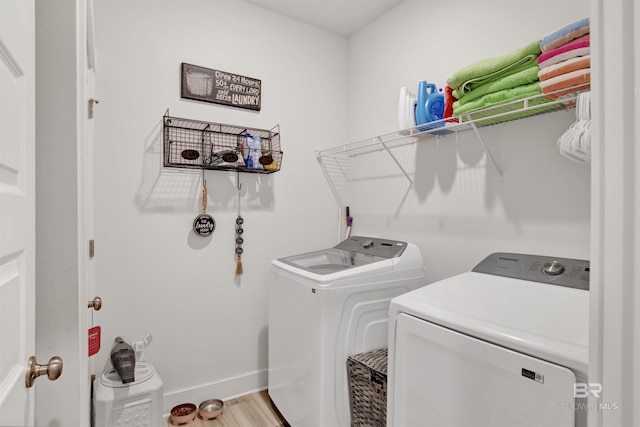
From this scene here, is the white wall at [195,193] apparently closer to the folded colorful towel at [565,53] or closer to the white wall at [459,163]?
the white wall at [459,163]

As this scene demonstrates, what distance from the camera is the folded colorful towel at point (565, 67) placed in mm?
1160

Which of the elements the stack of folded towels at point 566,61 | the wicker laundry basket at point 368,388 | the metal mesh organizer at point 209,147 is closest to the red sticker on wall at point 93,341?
the metal mesh organizer at point 209,147

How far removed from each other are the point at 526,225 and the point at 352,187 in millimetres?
1324

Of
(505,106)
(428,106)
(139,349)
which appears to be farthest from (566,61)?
(139,349)

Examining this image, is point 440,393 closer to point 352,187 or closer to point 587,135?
point 587,135

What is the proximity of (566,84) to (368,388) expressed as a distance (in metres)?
1.45

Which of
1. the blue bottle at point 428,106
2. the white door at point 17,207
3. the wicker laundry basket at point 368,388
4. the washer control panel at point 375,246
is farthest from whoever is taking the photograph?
the washer control panel at point 375,246

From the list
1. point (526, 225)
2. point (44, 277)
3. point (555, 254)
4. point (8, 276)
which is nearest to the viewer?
point (8, 276)

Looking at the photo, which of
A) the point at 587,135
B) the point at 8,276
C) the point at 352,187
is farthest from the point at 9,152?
the point at 352,187

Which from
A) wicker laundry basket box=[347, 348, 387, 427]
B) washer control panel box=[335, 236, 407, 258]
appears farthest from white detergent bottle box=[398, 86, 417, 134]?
wicker laundry basket box=[347, 348, 387, 427]

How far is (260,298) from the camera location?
2.36m

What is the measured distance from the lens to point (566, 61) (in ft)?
3.97

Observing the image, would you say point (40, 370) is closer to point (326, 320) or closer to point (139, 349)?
point (326, 320)

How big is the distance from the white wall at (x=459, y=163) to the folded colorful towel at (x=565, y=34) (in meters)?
0.36
